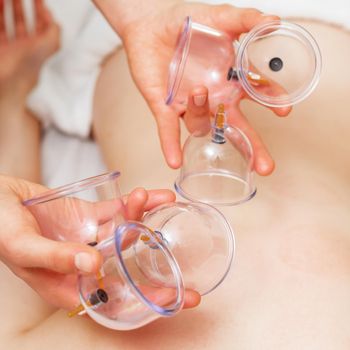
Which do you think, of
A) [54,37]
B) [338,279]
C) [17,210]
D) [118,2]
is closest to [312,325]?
[338,279]

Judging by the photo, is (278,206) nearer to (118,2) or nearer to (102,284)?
(102,284)

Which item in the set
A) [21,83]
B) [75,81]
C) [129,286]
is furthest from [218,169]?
[21,83]

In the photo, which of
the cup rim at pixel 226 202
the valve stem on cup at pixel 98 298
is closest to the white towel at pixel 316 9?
the cup rim at pixel 226 202

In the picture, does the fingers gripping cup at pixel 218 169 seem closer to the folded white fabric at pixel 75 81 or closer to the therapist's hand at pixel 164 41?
the therapist's hand at pixel 164 41

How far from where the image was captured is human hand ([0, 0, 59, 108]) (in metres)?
1.53

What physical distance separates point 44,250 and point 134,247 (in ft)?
0.38

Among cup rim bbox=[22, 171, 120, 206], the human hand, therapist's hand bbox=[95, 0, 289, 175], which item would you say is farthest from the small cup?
the human hand

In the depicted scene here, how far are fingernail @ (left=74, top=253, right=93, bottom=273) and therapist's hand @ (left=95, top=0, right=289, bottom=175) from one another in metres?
0.37

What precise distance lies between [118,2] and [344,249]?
679mm

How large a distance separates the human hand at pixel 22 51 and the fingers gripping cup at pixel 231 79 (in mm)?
624

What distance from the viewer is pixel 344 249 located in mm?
920

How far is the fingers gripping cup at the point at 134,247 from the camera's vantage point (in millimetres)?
716

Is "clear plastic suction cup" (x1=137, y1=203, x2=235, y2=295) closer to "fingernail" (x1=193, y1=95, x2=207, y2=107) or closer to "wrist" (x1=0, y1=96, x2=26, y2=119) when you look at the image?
"fingernail" (x1=193, y1=95, x2=207, y2=107)

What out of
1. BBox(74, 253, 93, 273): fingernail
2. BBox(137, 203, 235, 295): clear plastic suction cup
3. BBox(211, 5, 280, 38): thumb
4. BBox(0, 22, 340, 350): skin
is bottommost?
BBox(0, 22, 340, 350): skin
